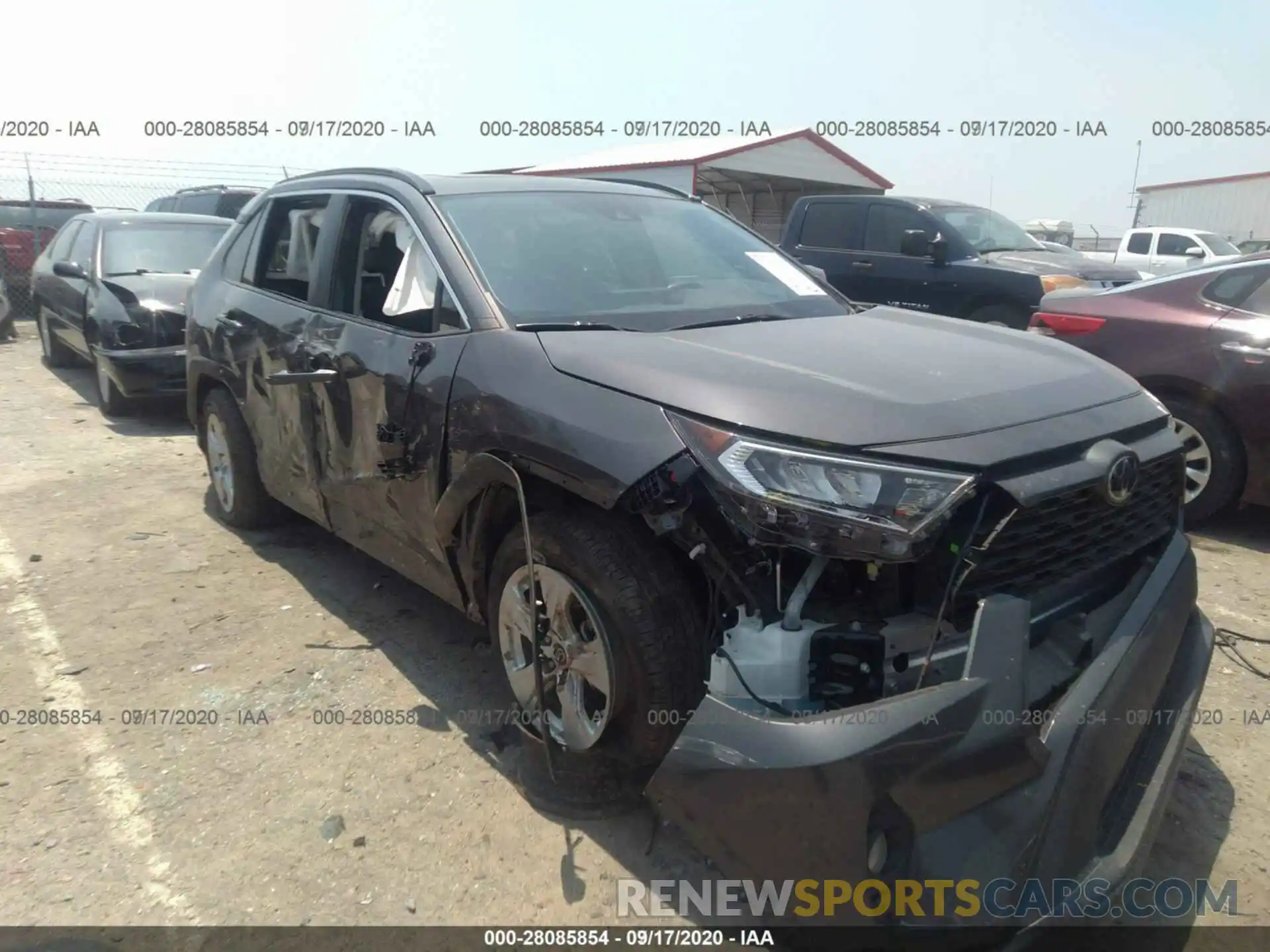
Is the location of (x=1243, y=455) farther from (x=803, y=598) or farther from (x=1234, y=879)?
(x=803, y=598)

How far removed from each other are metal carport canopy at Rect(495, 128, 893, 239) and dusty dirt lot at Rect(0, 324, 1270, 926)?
16.5 meters

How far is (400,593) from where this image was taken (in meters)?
4.33

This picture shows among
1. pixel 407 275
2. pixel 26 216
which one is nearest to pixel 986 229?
pixel 407 275

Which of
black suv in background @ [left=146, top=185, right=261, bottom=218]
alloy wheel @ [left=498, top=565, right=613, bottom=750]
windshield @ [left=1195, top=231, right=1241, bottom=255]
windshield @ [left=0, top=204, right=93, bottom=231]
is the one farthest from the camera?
windshield @ [left=1195, top=231, right=1241, bottom=255]

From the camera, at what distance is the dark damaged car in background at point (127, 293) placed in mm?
7383

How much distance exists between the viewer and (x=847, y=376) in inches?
95.6

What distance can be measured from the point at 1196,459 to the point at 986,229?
219 inches

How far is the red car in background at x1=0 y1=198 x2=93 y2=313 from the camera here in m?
14.3

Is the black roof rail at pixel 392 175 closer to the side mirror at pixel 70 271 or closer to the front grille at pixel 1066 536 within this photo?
the front grille at pixel 1066 536

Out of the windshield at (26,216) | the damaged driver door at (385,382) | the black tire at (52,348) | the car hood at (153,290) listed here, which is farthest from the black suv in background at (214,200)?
the damaged driver door at (385,382)

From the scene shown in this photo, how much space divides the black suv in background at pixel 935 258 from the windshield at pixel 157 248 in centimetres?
600

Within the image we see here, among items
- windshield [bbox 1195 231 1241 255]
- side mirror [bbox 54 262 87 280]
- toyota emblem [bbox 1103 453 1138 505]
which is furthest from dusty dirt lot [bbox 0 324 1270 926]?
windshield [bbox 1195 231 1241 255]

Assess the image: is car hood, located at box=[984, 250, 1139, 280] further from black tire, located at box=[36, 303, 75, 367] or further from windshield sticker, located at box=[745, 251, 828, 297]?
black tire, located at box=[36, 303, 75, 367]

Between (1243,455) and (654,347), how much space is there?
12.4 ft
